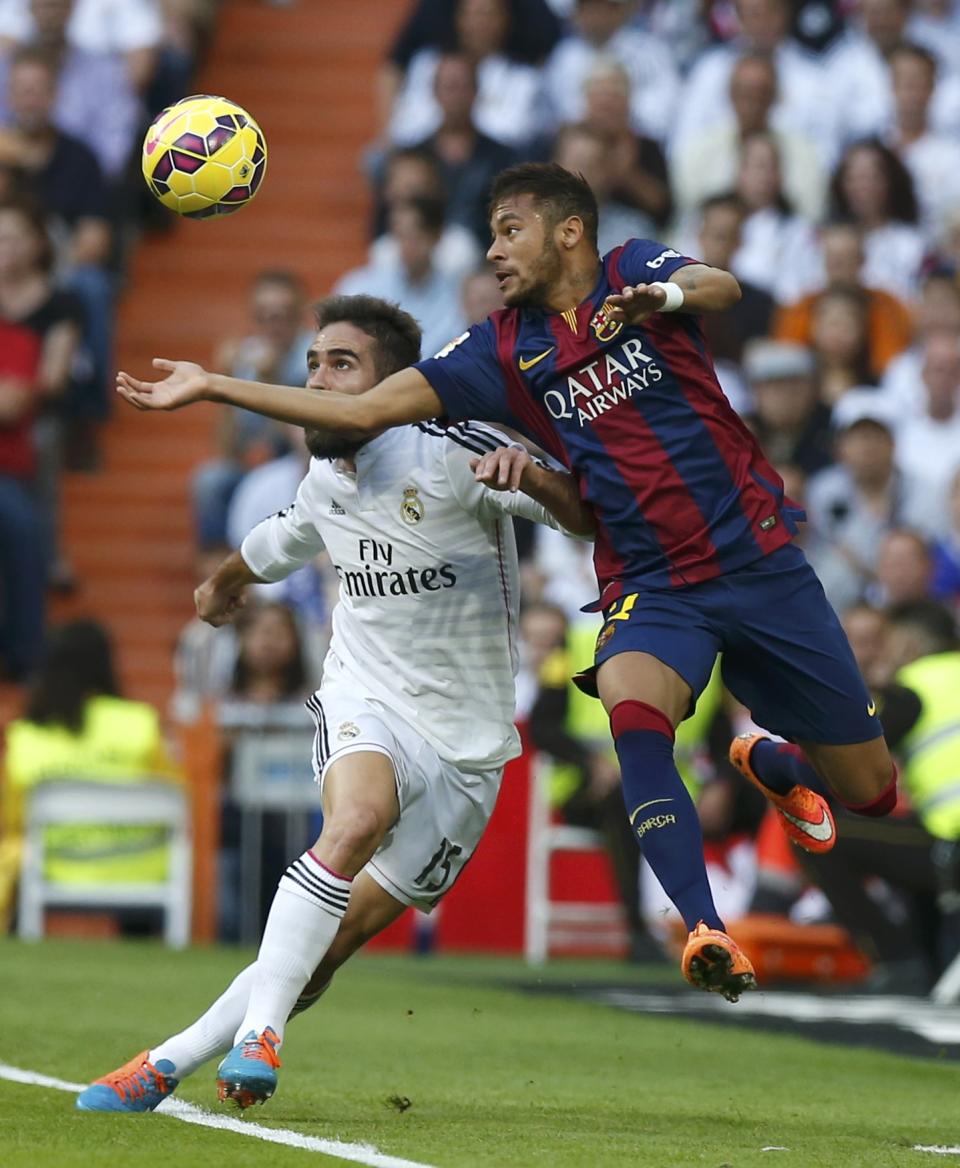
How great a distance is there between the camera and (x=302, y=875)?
6.63m

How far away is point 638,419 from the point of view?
23.2 ft

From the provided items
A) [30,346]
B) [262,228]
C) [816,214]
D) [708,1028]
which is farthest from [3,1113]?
[262,228]

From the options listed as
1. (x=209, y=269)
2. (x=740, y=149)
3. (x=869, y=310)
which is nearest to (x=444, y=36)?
(x=209, y=269)

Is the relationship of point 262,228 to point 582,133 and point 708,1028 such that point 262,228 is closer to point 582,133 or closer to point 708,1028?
point 582,133

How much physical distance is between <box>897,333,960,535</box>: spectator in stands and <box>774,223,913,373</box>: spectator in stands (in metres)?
0.81

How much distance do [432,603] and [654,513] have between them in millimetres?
702

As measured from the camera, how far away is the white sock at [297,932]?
6.55m

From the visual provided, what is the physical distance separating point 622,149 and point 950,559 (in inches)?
161

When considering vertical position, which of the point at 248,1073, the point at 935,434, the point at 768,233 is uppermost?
the point at 768,233

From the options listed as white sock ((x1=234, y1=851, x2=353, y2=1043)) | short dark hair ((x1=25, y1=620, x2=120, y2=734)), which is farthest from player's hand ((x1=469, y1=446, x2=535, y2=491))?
short dark hair ((x1=25, y1=620, x2=120, y2=734))

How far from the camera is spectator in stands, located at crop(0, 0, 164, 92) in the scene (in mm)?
17484

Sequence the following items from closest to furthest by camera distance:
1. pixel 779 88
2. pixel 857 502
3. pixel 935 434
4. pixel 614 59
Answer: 1. pixel 857 502
2. pixel 935 434
3. pixel 779 88
4. pixel 614 59

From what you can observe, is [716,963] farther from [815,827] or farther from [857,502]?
[857,502]

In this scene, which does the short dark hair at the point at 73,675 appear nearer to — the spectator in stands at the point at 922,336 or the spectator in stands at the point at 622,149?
the spectator in stands at the point at 622,149
